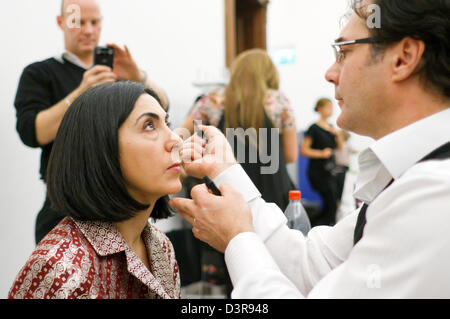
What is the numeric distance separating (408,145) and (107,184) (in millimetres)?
663

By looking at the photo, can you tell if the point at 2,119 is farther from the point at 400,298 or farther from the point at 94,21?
the point at 400,298

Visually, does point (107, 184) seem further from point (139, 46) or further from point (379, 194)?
point (139, 46)

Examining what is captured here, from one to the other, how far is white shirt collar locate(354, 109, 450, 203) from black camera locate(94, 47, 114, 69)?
1045mm

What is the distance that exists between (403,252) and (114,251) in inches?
24.8

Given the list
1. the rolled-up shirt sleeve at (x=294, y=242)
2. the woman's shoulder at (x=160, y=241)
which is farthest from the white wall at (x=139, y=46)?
the woman's shoulder at (x=160, y=241)

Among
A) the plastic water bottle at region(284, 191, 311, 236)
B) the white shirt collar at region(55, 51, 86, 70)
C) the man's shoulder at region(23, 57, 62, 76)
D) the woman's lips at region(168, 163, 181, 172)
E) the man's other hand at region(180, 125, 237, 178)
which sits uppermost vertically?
the white shirt collar at region(55, 51, 86, 70)

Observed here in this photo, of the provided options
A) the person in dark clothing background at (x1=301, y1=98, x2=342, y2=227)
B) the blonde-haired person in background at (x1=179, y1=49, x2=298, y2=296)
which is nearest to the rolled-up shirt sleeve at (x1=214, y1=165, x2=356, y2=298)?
the blonde-haired person in background at (x1=179, y1=49, x2=298, y2=296)

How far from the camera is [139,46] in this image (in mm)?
2705

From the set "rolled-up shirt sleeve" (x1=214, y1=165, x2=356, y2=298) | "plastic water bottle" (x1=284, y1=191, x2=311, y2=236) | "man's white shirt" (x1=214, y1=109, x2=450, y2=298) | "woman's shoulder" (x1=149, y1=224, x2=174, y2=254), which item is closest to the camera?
"man's white shirt" (x1=214, y1=109, x2=450, y2=298)

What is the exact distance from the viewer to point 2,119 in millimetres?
1772

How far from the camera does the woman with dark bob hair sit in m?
1.00

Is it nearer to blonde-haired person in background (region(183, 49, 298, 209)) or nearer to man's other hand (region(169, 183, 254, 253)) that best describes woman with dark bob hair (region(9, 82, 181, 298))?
man's other hand (region(169, 183, 254, 253))

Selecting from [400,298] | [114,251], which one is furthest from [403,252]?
[114,251]

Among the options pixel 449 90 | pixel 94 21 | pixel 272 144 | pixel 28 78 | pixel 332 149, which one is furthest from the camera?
pixel 332 149
